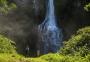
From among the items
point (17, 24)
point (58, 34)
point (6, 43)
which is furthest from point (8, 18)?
point (6, 43)

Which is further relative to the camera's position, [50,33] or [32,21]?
[50,33]

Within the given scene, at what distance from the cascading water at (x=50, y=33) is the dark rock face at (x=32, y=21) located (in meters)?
0.48

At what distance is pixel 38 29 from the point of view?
30.6 meters

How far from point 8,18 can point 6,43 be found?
1412cm

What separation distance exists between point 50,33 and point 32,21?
6.89 feet

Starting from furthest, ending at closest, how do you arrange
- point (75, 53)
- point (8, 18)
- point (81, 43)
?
point (8, 18)
point (81, 43)
point (75, 53)

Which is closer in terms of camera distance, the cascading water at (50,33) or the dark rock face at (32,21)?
the dark rock face at (32,21)

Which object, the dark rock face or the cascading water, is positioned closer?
the dark rock face

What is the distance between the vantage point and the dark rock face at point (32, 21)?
2964 cm

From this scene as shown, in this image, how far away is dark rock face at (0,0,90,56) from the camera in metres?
29.6

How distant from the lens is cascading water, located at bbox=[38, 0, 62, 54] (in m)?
29.9

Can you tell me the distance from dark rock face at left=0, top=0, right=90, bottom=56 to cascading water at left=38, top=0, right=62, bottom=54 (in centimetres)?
48

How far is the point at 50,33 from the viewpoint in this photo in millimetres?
30719

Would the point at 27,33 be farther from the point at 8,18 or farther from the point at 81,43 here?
the point at 81,43
